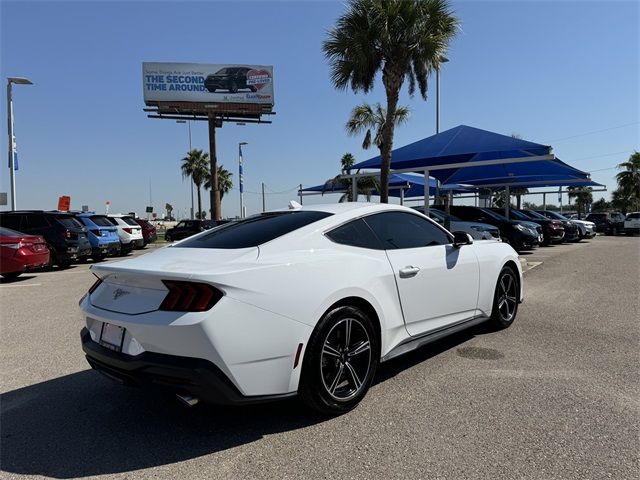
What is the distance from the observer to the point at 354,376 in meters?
3.58

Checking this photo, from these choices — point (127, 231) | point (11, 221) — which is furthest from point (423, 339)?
point (127, 231)

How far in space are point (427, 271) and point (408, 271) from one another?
31 cm

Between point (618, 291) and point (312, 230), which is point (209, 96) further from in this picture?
point (312, 230)

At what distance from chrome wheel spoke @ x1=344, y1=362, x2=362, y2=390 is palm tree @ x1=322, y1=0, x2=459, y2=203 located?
37.7 ft

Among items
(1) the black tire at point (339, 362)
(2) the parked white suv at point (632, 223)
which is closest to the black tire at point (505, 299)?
(1) the black tire at point (339, 362)

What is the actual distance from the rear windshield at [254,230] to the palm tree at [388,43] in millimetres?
10499

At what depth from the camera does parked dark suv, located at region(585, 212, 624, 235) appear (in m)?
33.0

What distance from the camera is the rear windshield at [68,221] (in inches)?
538

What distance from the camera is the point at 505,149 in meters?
13.3

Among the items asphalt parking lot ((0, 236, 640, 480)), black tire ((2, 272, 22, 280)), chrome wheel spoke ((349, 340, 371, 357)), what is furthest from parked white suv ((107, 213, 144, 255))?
chrome wheel spoke ((349, 340, 371, 357))

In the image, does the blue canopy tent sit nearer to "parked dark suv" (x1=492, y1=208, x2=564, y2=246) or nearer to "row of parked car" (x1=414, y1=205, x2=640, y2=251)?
"row of parked car" (x1=414, y1=205, x2=640, y2=251)

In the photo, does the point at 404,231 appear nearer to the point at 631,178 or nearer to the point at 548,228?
the point at 548,228

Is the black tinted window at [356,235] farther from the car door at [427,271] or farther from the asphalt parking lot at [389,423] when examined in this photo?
the asphalt parking lot at [389,423]

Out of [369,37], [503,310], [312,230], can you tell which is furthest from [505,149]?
[312,230]
